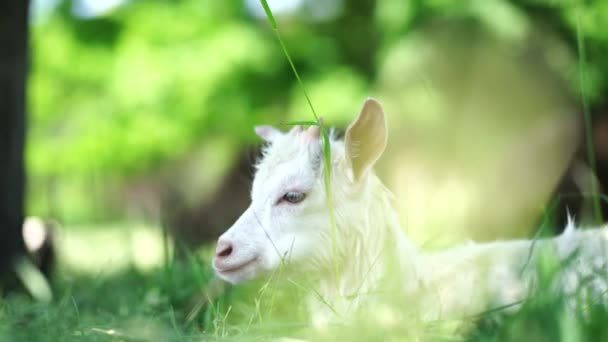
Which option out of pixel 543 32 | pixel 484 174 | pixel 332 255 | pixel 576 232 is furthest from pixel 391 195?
pixel 543 32

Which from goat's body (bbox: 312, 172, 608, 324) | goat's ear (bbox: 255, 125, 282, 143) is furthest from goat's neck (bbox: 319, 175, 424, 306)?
goat's ear (bbox: 255, 125, 282, 143)

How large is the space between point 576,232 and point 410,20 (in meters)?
8.08

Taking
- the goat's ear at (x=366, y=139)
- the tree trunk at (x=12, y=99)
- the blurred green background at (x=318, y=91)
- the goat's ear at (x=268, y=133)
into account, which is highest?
the goat's ear at (x=366, y=139)

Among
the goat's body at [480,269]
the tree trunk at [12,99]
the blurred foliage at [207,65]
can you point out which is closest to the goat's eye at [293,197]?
the goat's body at [480,269]

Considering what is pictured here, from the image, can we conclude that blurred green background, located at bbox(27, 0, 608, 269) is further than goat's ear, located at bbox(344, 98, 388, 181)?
Yes

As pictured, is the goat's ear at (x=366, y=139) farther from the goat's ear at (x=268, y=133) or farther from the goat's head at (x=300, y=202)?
the goat's ear at (x=268, y=133)

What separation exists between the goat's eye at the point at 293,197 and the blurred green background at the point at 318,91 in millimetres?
6454

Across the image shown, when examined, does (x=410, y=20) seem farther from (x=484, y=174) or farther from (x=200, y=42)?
(x=200, y=42)

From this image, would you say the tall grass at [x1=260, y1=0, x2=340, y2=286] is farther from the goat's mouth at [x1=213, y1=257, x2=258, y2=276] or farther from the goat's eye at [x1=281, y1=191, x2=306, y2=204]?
the goat's mouth at [x1=213, y1=257, x2=258, y2=276]

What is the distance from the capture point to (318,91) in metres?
10.9

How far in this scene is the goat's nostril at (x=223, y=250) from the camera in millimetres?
2086

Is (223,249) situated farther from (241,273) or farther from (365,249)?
(365,249)

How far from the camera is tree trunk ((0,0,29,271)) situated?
4.23 metres

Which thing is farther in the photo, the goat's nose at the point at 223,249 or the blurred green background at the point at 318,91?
the blurred green background at the point at 318,91
